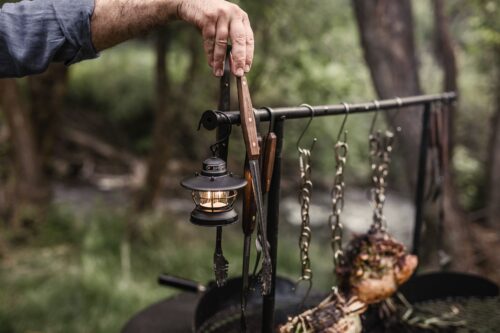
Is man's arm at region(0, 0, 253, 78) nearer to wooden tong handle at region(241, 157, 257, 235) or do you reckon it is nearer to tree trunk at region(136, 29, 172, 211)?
wooden tong handle at region(241, 157, 257, 235)

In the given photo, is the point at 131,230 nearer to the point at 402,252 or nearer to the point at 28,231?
the point at 28,231

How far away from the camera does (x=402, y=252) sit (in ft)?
7.22

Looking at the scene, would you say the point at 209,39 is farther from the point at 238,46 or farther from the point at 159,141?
the point at 159,141

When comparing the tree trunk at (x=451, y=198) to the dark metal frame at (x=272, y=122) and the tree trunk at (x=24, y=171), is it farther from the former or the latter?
the tree trunk at (x=24, y=171)

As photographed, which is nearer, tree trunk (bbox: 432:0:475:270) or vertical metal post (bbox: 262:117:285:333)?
vertical metal post (bbox: 262:117:285:333)

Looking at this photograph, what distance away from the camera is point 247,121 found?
1.42 meters

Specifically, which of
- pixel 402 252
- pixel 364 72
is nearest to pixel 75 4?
pixel 402 252

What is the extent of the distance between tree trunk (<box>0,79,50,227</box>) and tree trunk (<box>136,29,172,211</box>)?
1.24 metres

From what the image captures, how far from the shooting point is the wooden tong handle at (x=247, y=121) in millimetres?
1412

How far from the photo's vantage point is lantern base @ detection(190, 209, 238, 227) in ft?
4.55

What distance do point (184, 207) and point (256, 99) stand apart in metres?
2.16

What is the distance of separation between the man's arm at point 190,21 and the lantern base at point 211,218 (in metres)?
0.41

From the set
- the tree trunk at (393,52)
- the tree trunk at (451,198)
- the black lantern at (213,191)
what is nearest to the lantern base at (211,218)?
the black lantern at (213,191)

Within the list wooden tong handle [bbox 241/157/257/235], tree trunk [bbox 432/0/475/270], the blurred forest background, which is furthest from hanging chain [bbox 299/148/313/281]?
tree trunk [bbox 432/0/475/270]
